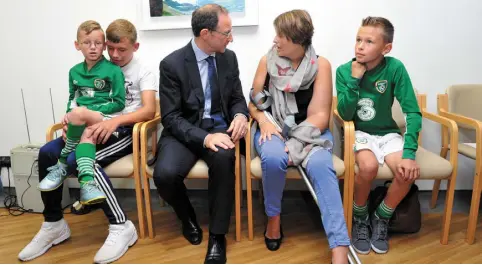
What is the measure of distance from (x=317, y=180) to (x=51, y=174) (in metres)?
1.28

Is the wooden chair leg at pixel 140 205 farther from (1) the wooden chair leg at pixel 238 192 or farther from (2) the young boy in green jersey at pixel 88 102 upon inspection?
(1) the wooden chair leg at pixel 238 192

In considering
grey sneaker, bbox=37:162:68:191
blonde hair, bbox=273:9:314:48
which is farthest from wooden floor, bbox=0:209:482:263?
blonde hair, bbox=273:9:314:48

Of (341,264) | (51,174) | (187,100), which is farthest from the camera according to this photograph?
(187,100)

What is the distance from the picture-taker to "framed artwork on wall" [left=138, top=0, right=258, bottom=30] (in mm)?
2291

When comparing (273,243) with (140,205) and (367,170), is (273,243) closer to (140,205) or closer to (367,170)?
(367,170)

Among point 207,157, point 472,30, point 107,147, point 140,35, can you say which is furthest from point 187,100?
point 472,30

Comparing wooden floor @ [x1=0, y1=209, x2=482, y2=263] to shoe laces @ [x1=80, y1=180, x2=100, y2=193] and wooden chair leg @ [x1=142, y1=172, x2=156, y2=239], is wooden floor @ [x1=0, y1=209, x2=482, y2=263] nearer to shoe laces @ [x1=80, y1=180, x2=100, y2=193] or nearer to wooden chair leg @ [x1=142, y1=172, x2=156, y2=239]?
wooden chair leg @ [x1=142, y1=172, x2=156, y2=239]

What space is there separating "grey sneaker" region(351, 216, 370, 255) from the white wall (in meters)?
0.86

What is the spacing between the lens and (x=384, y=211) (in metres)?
1.86

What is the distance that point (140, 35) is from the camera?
2.41 meters

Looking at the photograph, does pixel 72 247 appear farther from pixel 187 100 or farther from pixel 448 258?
pixel 448 258

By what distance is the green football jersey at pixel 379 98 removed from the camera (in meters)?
1.83

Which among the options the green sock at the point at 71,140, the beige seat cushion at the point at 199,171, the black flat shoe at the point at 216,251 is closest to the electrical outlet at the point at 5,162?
the green sock at the point at 71,140

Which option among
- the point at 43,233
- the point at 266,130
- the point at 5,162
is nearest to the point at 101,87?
the point at 43,233
